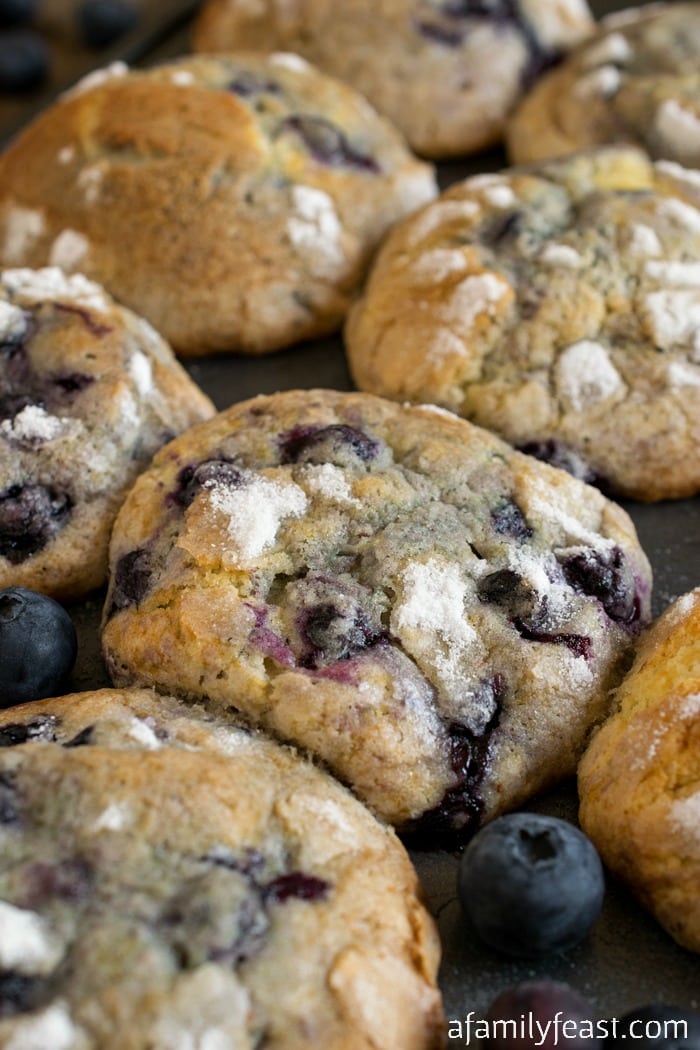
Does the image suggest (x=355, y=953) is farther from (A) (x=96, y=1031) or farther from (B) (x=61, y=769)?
(B) (x=61, y=769)

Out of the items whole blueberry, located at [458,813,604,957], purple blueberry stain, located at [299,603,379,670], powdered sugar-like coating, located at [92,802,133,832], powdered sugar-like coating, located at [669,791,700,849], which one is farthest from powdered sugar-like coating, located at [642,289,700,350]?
powdered sugar-like coating, located at [92,802,133,832]

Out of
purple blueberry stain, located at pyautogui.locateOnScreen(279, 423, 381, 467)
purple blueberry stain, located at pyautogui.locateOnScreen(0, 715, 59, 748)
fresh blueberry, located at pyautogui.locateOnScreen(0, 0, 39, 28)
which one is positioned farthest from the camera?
fresh blueberry, located at pyautogui.locateOnScreen(0, 0, 39, 28)

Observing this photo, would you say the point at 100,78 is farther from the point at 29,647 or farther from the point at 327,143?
the point at 29,647

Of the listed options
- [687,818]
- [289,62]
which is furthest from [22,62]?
[687,818]

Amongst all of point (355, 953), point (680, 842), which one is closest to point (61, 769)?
point (355, 953)

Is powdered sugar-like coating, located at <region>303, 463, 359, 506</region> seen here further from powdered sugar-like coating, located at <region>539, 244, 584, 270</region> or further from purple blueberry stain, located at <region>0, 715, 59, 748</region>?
powdered sugar-like coating, located at <region>539, 244, 584, 270</region>

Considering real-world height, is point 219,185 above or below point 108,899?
above

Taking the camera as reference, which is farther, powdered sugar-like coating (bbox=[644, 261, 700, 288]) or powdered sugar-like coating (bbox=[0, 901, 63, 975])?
powdered sugar-like coating (bbox=[644, 261, 700, 288])
